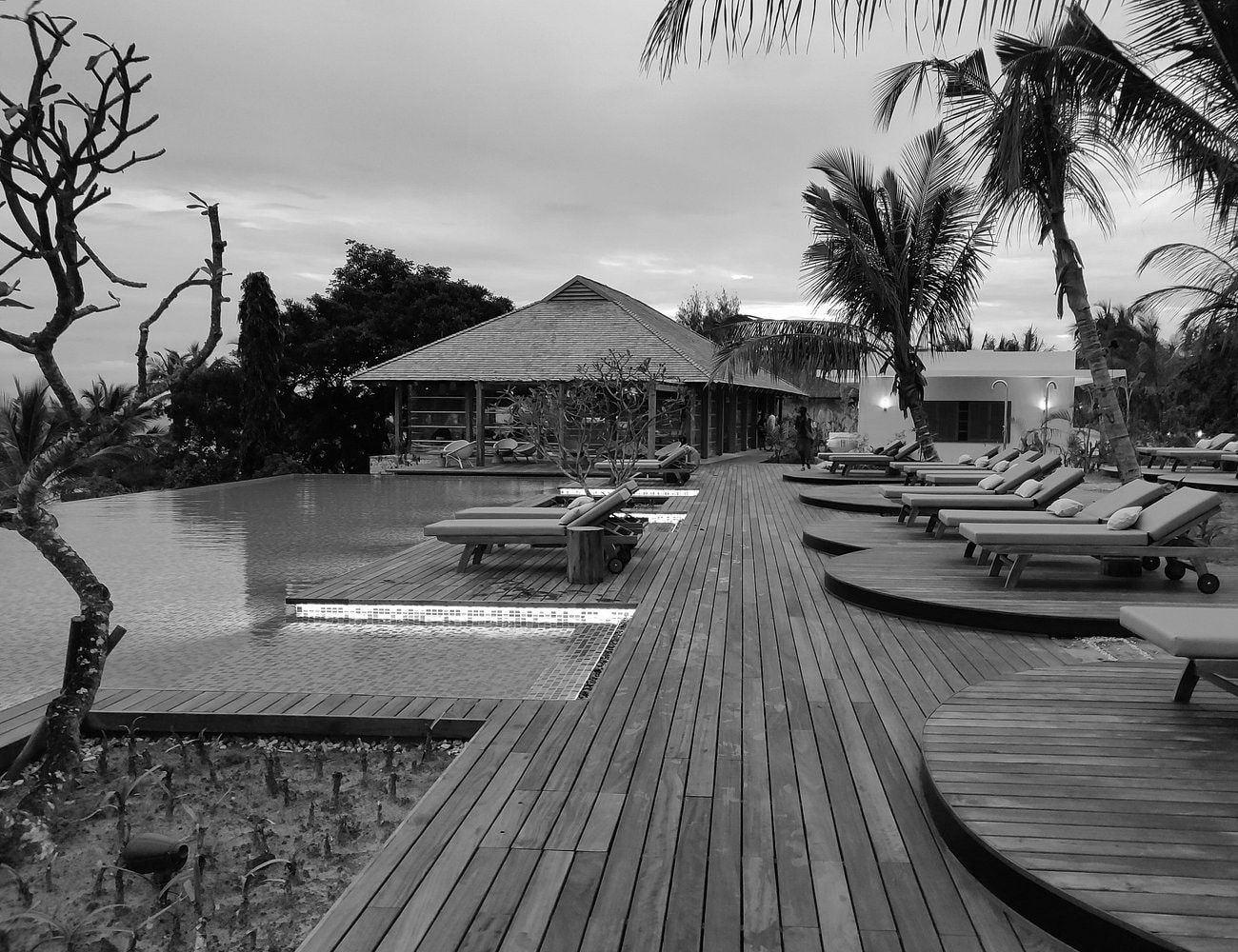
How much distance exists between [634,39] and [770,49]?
0.51 m

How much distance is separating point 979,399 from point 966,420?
23.0 inches

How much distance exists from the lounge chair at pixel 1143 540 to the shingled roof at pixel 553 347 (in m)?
15.5

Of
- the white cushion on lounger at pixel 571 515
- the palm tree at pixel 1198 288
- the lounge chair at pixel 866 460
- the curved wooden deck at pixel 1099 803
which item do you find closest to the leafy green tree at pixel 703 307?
the palm tree at pixel 1198 288

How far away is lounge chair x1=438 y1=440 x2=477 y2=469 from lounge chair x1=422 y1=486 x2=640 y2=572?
1517 cm

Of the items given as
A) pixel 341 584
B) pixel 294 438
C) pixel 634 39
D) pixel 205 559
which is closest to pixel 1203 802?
pixel 634 39

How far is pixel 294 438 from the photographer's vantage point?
97.4 feet

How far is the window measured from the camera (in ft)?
69.4

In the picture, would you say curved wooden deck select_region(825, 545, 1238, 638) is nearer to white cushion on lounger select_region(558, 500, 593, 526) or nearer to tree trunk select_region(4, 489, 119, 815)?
white cushion on lounger select_region(558, 500, 593, 526)

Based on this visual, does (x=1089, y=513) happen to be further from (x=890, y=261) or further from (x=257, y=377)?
(x=257, y=377)

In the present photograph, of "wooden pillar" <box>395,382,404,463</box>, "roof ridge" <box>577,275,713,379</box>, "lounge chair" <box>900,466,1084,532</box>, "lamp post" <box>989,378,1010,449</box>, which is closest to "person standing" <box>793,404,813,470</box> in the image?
"roof ridge" <box>577,275,713,379</box>

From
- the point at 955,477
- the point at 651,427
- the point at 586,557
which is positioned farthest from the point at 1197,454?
the point at 586,557

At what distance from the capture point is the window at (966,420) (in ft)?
69.4

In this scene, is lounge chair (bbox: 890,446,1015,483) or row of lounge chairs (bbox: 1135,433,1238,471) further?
row of lounge chairs (bbox: 1135,433,1238,471)

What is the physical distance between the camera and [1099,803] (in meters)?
2.67
